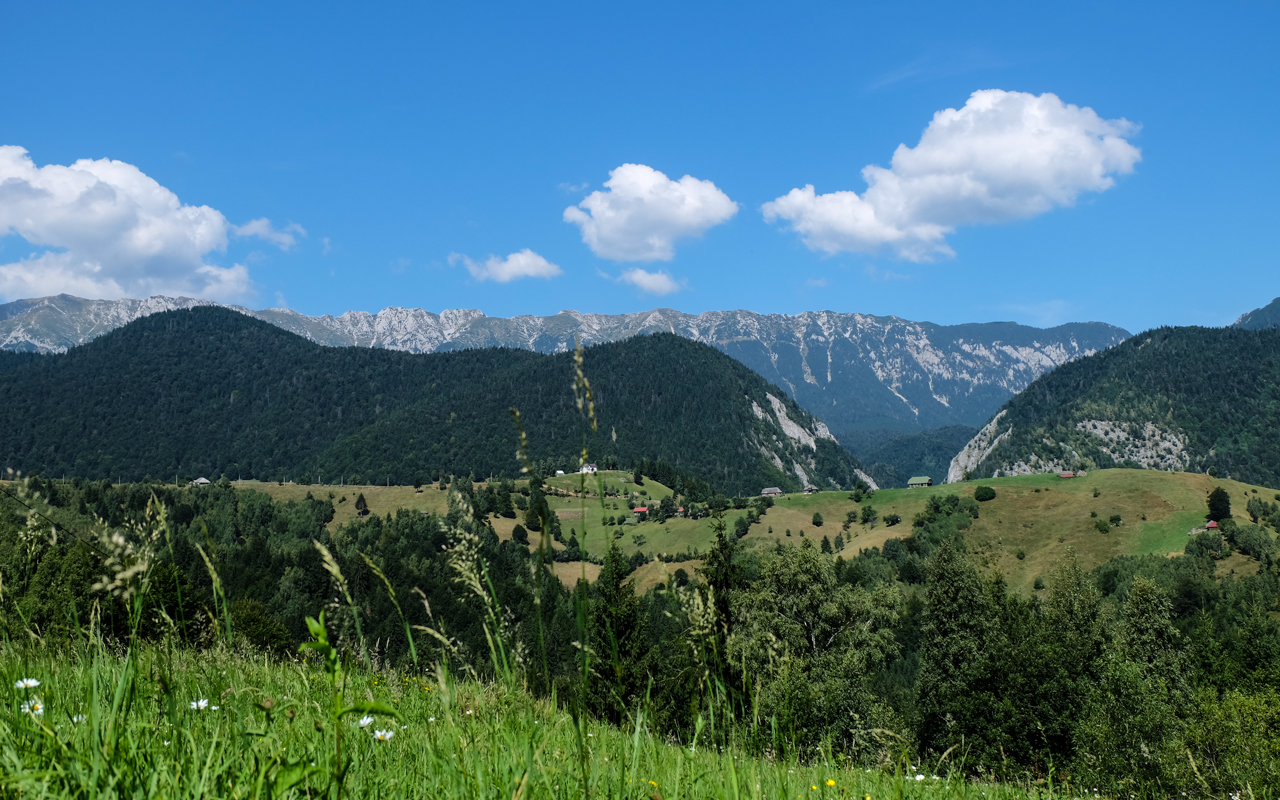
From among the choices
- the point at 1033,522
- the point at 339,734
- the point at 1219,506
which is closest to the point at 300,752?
the point at 339,734

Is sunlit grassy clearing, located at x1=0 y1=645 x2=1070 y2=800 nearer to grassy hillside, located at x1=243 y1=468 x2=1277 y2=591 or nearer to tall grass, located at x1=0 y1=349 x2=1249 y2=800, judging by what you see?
A: tall grass, located at x1=0 y1=349 x2=1249 y2=800

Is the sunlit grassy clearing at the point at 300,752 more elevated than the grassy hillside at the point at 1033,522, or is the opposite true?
the sunlit grassy clearing at the point at 300,752

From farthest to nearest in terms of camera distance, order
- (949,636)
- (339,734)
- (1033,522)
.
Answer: (1033,522) → (949,636) → (339,734)

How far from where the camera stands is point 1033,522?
481ft

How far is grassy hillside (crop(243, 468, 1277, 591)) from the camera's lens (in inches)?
5044

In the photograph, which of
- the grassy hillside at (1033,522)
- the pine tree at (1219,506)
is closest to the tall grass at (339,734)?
the grassy hillside at (1033,522)

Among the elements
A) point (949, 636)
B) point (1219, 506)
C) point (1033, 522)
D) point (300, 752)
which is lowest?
point (1033, 522)

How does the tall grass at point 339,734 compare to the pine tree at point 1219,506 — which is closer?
the tall grass at point 339,734

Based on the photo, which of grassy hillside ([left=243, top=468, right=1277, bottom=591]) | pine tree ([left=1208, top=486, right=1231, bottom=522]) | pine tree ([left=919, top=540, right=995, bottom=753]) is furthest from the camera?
grassy hillside ([left=243, top=468, right=1277, bottom=591])

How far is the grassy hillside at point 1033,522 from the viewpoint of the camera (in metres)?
128

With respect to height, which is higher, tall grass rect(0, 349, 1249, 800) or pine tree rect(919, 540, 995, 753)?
tall grass rect(0, 349, 1249, 800)

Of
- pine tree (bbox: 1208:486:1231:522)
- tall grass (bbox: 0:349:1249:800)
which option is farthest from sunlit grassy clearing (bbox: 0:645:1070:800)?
pine tree (bbox: 1208:486:1231:522)

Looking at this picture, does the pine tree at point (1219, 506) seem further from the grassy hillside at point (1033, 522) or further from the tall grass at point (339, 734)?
the tall grass at point (339, 734)

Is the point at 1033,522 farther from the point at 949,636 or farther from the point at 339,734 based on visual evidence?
the point at 339,734
